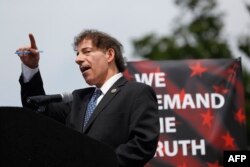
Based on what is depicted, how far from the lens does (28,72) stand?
5109mm

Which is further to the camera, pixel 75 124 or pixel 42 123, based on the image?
pixel 75 124

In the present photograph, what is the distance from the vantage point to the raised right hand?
4.86 metres

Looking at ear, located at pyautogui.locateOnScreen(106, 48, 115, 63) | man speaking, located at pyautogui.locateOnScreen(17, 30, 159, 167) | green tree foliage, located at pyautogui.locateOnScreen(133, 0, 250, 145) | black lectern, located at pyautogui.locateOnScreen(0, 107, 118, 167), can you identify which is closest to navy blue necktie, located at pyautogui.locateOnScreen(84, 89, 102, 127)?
man speaking, located at pyautogui.locateOnScreen(17, 30, 159, 167)

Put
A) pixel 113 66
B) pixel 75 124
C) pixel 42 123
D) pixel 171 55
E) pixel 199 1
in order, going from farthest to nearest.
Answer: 1. pixel 171 55
2. pixel 199 1
3. pixel 113 66
4. pixel 75 124
5. pixel 42 123

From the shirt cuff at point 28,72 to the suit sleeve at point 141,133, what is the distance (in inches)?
28.8

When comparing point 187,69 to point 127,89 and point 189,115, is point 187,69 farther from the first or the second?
point 127,89

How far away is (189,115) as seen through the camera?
809 centimetres

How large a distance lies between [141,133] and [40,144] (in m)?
1.01

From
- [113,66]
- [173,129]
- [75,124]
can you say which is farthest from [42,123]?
[173,129]

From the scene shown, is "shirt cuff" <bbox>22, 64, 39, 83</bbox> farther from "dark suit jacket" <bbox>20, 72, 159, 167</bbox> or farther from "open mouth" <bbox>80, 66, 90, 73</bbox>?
"open mouth" <bbox>80, 66, 90, 73</bbox>

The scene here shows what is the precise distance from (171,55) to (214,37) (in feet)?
8.56

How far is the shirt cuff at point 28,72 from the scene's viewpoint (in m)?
5.09

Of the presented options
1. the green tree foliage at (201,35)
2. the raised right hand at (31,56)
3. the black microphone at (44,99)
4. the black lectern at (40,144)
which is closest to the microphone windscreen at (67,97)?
the black microphone at (44,99)

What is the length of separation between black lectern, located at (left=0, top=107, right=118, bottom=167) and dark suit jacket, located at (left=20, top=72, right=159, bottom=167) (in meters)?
0.66
